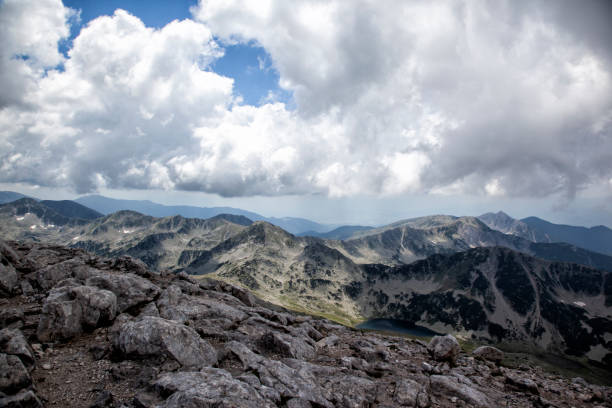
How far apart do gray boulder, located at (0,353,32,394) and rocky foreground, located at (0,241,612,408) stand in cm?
4

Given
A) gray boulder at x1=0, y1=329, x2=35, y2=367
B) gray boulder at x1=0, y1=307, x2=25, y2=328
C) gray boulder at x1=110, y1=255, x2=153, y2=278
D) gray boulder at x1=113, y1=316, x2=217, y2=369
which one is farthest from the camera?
gray boulder at x1=110, y1=255, x2=153, y2=278

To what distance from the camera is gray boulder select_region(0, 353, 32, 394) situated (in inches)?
473

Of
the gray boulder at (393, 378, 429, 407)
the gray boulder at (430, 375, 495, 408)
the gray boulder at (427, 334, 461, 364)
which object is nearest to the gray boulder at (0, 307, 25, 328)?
the gray boulder at (393, 378, 429, 407)

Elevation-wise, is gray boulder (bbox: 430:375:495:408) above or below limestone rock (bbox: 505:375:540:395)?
above

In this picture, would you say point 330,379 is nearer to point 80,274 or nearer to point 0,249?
point 80,274

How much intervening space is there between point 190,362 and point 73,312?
9449 millimetres

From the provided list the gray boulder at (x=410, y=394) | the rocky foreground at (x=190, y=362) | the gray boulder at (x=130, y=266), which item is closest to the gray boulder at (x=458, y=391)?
the rocky foreground at (x=190, y=362)

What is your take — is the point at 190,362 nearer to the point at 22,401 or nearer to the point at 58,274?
the point at 22,401

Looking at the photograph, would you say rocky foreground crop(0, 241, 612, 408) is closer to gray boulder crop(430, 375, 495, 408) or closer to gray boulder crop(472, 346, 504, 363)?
gray boulder crop(430, 375, 495, 408)

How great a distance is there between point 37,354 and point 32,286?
16.5 metres

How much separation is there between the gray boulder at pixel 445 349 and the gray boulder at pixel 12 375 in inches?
1242

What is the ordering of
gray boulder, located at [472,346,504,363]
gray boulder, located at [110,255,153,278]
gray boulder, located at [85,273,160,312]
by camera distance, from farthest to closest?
gray boulder, located at [110,255,153,278] → gray boulder, located at [472,346,504,363] → gray boulder, located at [85,273,160,312]

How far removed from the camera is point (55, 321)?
712 inches

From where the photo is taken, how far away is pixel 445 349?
28281 millimetres
